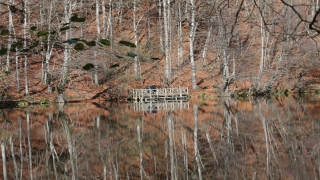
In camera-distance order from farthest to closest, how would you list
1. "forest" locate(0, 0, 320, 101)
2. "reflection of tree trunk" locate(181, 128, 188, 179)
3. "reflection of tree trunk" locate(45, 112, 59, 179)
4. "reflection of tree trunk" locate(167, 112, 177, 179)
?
"forest" locate(0, 0, 320, 101), "reflection of tree trunk" locate(45, 112, 59, 179), "reflection of tree trunk" locate(181, 128, 188, 179), "reflection of tree trunk" locate(167, 112, 177, 179)

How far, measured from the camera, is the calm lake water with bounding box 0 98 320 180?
7.86 meters

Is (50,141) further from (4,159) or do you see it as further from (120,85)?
(120,85)

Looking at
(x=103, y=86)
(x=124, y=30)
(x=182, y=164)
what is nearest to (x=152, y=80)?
(x=103, y=86)

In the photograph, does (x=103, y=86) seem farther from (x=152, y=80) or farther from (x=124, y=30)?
(x=124, y=30)

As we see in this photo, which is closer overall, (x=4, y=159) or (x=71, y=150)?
(x=4, y=159)

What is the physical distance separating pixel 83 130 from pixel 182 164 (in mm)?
5752

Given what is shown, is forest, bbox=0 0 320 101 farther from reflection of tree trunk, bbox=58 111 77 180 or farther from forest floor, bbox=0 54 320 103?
reflection of tree trunk, bbox=58 111 77 180

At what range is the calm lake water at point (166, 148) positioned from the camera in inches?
309

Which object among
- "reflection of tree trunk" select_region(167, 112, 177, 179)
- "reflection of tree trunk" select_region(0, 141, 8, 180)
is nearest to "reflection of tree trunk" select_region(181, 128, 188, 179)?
"reflection of tree trunk" select_region(167, 112, 177, 179)

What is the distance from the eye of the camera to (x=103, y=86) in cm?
3012

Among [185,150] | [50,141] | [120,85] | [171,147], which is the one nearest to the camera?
[185,150]

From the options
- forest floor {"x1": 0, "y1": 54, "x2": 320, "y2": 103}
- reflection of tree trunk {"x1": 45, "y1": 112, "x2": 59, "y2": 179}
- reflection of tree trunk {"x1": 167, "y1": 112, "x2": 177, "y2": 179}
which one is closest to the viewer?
reflection of tree trunk {"x1": 167, "y1": 112, "x2": 177, "y2": 179}

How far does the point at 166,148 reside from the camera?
10.1 m

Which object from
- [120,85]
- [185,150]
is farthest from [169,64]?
[185,150]
